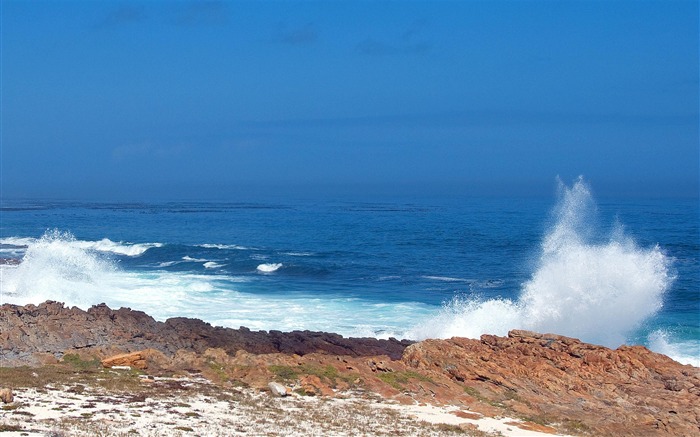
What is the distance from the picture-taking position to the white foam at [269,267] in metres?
47.8

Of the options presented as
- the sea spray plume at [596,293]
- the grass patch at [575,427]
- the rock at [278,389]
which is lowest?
the rock at [278,389]

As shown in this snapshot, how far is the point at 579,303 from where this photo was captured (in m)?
33.0

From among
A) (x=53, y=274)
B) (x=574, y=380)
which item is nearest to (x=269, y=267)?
(x=53, y=274)

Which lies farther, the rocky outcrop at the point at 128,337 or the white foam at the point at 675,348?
the white foam at the point at 675,348

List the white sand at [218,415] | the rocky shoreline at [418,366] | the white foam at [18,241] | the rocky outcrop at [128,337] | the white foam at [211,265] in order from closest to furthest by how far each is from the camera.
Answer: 1. the white sand at [218,415]
2. the rocky shoreline at [418,366]
3. the rocky outcrop at [128,337]
4. the white foam at [211,265]
5. the white foam at [18,241]

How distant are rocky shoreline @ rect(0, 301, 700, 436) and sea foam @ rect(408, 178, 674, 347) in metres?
6.45

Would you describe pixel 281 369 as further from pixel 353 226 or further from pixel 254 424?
pixel 353 226

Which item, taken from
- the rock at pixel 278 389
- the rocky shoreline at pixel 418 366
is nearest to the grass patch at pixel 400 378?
the rocky shoreline at pixel 418 366

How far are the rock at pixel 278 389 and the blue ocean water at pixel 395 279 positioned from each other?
34.1 feet

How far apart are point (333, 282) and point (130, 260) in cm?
1772

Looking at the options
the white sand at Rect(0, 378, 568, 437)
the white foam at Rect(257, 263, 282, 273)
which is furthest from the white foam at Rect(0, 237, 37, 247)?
the white sand at Rect(0, 378, 568, 437)

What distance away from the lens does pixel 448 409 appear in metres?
19.0

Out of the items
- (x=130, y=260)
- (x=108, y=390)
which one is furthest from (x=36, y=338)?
(x=130, y=260)

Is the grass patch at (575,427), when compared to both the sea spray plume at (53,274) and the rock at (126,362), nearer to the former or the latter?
the rock at (126,362)
